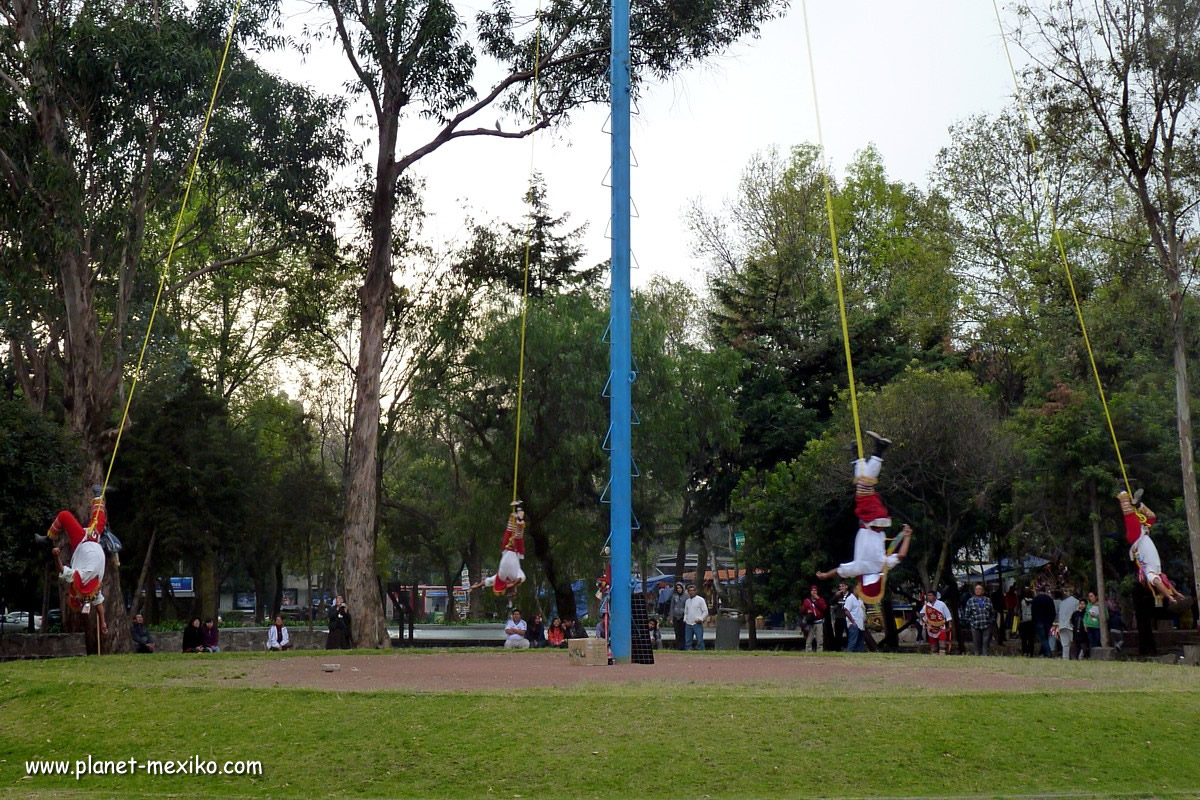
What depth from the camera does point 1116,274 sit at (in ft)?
96.1

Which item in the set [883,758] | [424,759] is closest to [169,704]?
[424,759]

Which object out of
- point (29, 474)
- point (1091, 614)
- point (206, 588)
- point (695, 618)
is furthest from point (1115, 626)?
point (206, 588)

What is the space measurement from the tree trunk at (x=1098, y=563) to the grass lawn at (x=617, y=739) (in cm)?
1195

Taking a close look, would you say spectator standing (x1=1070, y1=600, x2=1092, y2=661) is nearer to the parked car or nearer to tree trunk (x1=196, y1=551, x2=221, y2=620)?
tree trunk (x1=196, y1=551, x2=221, y2=620)

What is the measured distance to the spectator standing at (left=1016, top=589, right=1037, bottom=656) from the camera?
2475 cm

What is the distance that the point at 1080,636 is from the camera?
78.4ft

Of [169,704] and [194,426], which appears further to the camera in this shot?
[194,426]

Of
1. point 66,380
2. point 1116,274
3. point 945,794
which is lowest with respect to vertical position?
point 945,794

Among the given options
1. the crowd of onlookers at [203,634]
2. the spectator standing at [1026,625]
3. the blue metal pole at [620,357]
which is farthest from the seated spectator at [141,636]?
the spectator standing at [1026,625]

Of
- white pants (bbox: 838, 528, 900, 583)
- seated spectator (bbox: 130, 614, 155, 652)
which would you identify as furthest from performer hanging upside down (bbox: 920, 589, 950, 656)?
seated spectator (bbox: 130, 614, 155, 652)

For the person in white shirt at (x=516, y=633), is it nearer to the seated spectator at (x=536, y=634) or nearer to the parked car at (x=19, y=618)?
the seated spectator at (x=536, y=634)

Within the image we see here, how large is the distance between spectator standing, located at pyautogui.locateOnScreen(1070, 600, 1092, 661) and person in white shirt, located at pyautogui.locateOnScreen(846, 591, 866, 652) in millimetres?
4164

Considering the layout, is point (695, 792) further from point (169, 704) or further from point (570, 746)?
point (169, 704)

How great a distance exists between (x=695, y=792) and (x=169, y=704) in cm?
604
